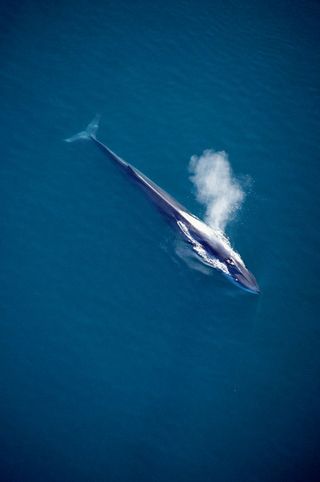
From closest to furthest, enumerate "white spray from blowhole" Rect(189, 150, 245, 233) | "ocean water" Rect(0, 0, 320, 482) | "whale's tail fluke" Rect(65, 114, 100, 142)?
"ocean water" Rect(0, 0, 320, 482), "white spray from blowhole" Rect(189, 150, 245, 233), "whale's tail fluke" Rect(65, 114, 100, 142)

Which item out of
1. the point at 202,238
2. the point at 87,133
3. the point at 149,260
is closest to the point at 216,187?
the point at 202,238

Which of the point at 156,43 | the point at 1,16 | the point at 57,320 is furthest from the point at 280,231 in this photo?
the point at 1,16

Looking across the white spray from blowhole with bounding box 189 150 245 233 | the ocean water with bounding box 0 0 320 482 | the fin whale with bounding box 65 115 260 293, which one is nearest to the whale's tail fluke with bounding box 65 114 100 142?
the ocean water with bounding box 0 0 320 482

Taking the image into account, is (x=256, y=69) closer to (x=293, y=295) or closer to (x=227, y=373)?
(x=293, y=295)

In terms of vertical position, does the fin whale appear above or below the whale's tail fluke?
below

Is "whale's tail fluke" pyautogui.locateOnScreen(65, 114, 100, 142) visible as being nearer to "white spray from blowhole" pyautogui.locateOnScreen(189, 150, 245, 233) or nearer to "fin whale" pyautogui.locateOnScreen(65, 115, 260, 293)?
"fin whale" pyautogui.locateOnScreen(65, 115, 260, 293)

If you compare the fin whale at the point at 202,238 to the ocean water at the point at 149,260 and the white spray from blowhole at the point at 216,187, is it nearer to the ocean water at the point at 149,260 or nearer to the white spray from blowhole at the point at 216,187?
the ocean water at the point at 149,260

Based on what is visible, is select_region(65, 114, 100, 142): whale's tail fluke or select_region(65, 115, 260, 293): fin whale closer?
select_region(65, 115, 260, 293): fin whale
